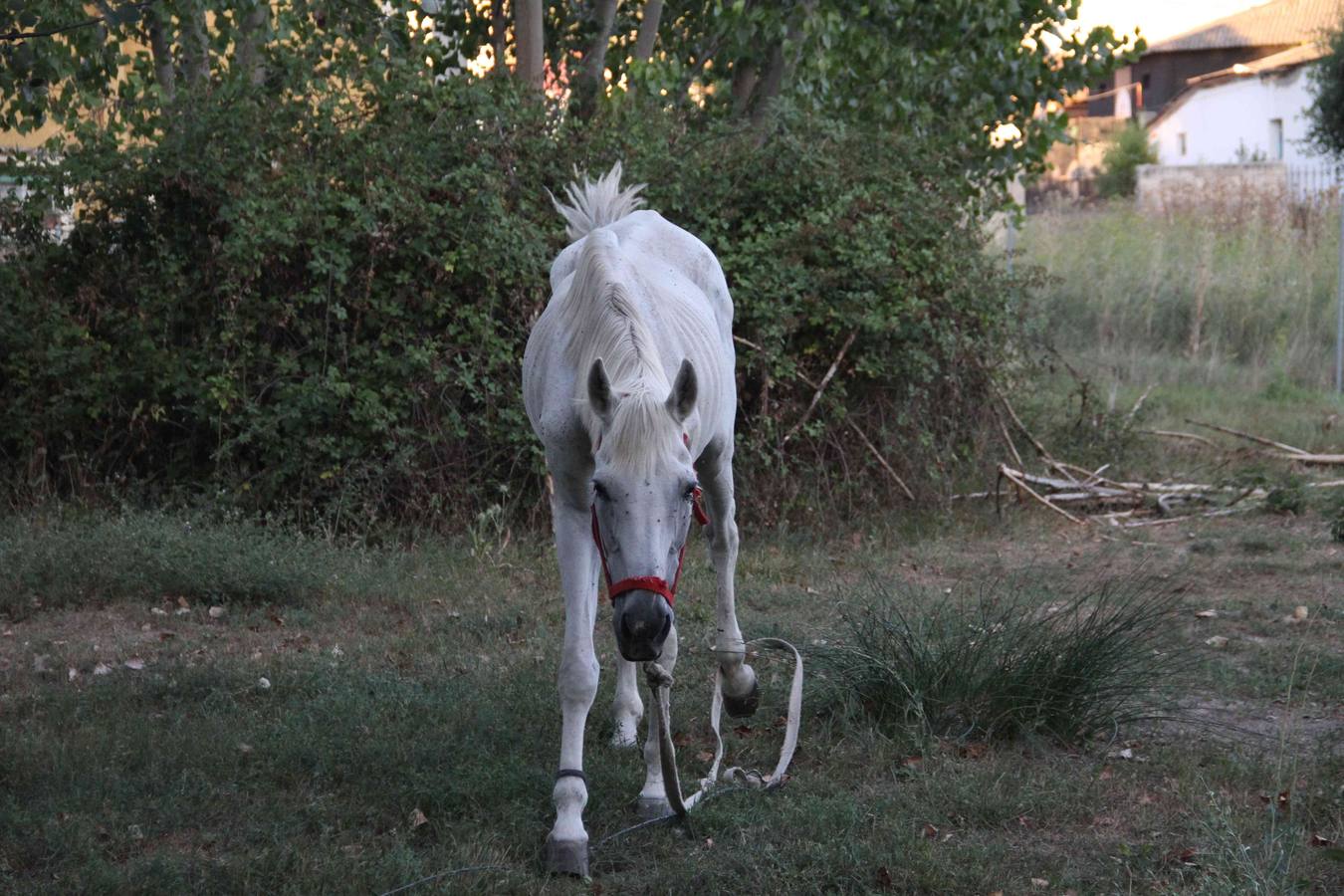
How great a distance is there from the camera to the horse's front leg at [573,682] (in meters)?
3.83

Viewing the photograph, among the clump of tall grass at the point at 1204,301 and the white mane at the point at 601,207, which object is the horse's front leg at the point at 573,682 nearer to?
the white mane at the point at 601,207

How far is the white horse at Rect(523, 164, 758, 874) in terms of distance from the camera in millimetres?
3711

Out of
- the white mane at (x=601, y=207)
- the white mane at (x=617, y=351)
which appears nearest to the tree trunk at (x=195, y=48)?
the white mane at (x=601, y=207)

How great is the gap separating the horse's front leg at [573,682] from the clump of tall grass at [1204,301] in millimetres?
10842

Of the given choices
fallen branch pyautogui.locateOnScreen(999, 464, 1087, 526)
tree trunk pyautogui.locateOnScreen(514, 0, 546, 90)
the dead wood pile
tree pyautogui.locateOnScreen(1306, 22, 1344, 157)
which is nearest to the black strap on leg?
the dead wood pile

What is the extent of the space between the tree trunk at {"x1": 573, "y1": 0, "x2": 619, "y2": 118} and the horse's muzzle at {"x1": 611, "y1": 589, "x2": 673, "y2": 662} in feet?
25.1

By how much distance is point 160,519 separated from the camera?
7699 mm

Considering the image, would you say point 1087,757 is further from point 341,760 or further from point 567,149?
point 567,149

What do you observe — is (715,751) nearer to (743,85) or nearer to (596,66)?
(596,66)

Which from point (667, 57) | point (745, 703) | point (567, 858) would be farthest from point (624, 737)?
point (667, 57)

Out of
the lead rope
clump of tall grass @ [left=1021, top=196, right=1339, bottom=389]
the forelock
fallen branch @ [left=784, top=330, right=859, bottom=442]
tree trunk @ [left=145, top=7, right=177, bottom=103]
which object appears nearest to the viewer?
the forelock

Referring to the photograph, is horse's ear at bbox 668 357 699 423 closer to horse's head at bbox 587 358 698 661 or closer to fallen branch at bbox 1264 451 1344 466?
horse's head at bbox 587 358 698 661

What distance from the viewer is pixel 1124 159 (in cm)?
4178

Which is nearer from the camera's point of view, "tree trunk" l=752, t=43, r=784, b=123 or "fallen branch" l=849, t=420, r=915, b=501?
"fallen branch" l=849, t=420, r=915, b=501
